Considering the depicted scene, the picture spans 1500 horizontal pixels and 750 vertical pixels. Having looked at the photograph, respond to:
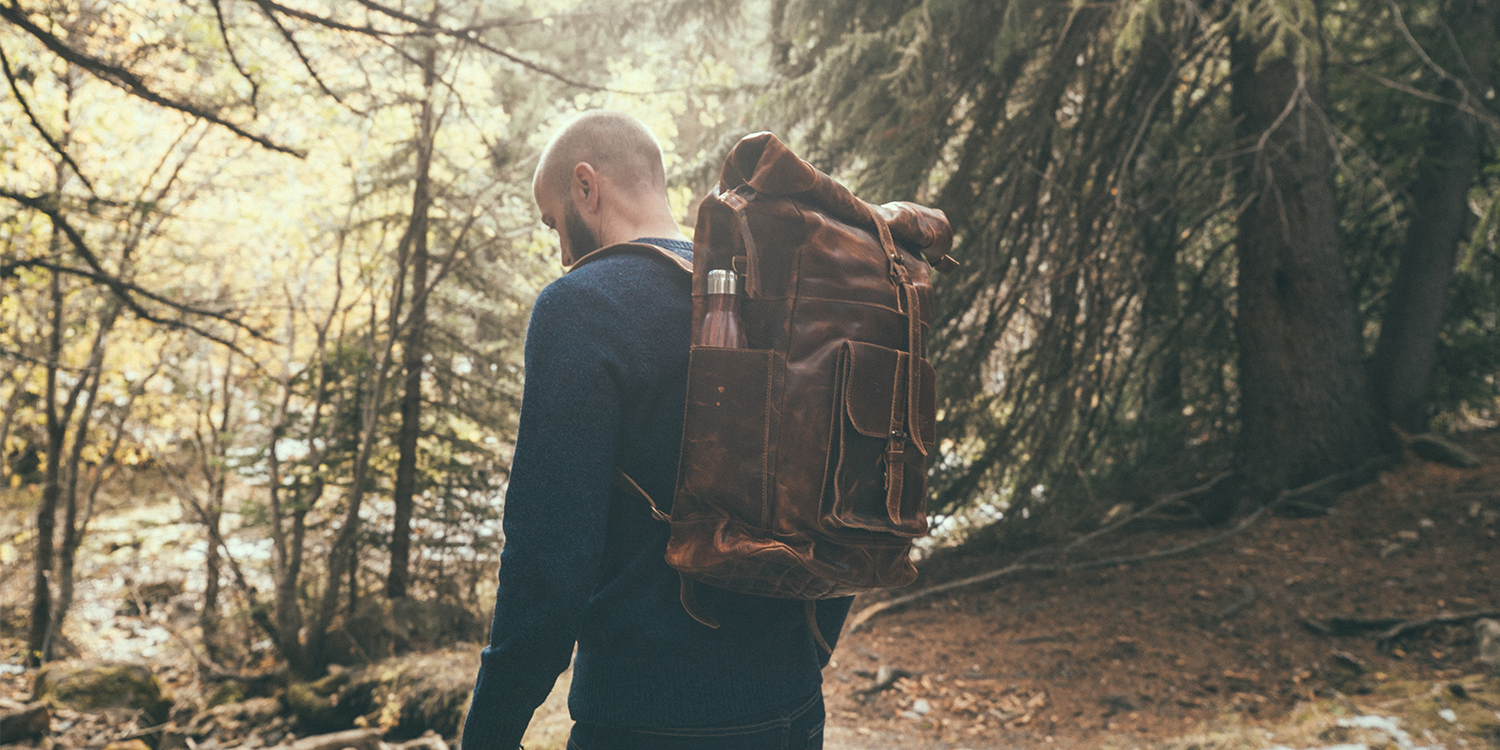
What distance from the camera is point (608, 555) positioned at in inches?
53.9

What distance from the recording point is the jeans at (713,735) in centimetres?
131

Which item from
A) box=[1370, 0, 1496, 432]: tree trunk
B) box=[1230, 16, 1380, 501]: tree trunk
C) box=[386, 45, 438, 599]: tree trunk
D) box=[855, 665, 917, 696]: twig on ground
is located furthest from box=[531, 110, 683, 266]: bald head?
box=[386, 45, 438, 599]: tree trunk

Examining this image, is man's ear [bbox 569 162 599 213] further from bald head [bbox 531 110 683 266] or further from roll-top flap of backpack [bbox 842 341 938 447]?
roll-top flap of backpack [bbox 842 341 938 447]

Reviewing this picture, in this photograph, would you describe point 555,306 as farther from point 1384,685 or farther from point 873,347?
point 1384,685

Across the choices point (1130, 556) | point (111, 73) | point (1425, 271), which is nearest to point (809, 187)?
point (111, 73)

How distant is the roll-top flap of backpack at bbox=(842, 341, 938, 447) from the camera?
131 centimetres

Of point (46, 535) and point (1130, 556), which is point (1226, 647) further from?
point (46, 535)

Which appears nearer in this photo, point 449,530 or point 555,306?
point 555,306

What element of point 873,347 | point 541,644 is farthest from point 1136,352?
point 541,644

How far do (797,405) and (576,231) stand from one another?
0.55 m

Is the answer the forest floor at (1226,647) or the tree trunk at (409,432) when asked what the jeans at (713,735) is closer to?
the forest floor at (1226,647)

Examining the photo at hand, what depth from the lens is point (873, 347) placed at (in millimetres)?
1348

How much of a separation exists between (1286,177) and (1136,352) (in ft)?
4.71

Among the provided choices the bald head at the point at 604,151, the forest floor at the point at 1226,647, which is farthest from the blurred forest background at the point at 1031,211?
the bald head at the point at 604,151
